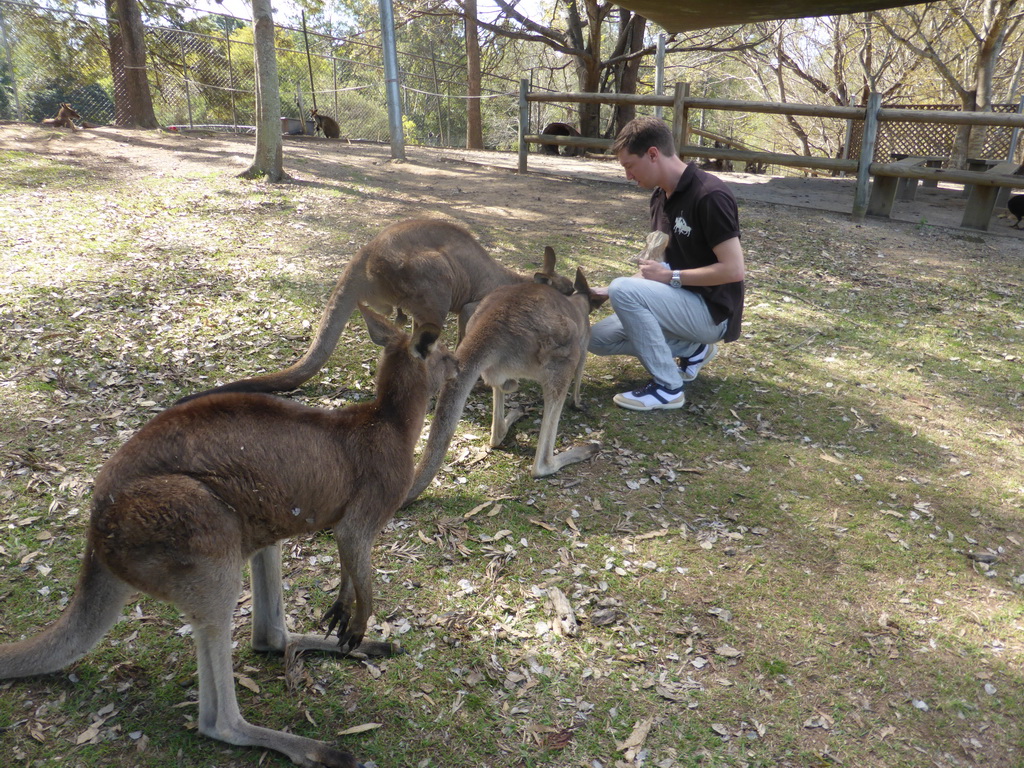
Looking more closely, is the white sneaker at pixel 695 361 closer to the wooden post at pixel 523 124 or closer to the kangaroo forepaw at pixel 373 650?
the kangaroo forepaw at pixel 373 650

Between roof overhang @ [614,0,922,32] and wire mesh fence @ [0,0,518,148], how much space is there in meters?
10.9

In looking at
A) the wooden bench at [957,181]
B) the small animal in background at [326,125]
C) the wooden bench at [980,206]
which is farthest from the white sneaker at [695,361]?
the small animal in background at [326,125]

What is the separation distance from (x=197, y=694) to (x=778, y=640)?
6.95 ft

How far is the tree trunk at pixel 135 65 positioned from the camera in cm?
1357

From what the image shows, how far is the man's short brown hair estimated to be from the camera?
4031mm

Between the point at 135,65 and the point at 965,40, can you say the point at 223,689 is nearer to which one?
the point at 135,65

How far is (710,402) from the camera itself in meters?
4.57

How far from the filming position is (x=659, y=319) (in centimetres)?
438

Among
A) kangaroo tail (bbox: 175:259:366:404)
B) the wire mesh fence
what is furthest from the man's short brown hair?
the wire mesh fence

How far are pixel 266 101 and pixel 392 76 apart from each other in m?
2.66

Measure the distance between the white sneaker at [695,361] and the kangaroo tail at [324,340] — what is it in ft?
7.12

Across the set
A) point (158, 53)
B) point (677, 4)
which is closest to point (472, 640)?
point (677, 4)

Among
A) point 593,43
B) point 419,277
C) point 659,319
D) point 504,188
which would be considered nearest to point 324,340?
point 419,277

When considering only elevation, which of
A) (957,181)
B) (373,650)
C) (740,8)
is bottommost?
(373,650)
